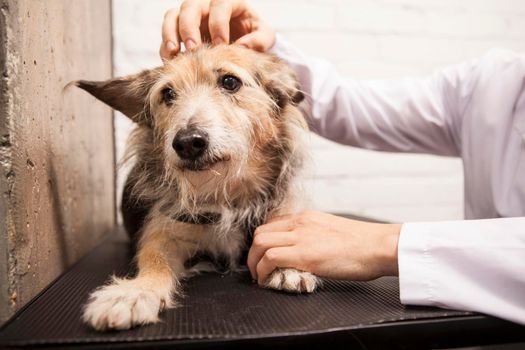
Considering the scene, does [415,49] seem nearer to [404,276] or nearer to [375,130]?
[375,130]

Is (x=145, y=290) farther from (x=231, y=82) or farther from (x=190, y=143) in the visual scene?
(x=231, y=82)

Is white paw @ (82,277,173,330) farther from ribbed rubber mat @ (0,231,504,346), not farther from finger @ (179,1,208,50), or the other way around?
finger @ (179,1,208,50)

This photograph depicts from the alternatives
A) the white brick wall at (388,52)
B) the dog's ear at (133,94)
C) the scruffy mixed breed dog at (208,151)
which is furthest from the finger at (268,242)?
the white brick wall at (388,52)

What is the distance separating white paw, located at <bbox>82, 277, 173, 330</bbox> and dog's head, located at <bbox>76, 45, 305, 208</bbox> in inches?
13.5

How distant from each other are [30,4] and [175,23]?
390 millimetres

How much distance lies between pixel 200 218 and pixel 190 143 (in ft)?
0.95

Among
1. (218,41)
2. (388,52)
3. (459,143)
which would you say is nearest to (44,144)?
Result: (218,41)

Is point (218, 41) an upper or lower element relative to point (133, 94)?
upper

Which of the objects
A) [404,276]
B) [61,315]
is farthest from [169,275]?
[404,276]

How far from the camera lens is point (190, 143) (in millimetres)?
1038

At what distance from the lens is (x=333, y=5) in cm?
220

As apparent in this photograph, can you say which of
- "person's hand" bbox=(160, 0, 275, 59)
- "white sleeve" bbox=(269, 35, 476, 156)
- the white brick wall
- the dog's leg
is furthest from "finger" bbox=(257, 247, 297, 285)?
the white brick wall

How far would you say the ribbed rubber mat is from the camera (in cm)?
70

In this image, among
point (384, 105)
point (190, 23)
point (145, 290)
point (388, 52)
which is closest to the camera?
point (145, 290)
